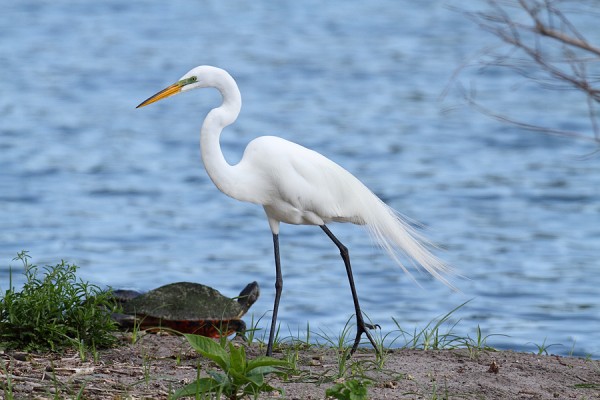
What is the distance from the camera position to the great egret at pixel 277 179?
202 inches

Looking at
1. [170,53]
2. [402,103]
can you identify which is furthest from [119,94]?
[402,103]

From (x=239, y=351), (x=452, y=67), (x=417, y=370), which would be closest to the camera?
(x=239, y=351)

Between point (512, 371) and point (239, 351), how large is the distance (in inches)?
59.9

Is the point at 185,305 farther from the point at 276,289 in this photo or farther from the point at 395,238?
the point at 395,238

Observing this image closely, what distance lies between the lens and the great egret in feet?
16.9

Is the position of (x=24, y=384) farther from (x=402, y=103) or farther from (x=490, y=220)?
(x=402, y=103)

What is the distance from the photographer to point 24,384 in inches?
165

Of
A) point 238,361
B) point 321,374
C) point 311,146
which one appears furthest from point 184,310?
point 311,146

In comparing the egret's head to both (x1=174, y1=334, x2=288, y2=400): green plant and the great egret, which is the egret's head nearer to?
the great egret

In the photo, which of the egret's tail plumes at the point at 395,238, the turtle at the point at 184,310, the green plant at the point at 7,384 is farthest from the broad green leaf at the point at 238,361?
the turtle at the point at 184,310

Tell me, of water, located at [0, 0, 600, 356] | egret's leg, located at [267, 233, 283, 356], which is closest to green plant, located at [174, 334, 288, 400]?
egret's leg, located at [267, 233, 283, 356]

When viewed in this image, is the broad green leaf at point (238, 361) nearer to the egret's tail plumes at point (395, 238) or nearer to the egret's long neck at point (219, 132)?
the egret's long neck at point (219, 132)

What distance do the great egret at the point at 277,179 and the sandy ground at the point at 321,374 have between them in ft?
1.02

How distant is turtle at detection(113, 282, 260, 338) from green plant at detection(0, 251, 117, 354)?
0.83m
